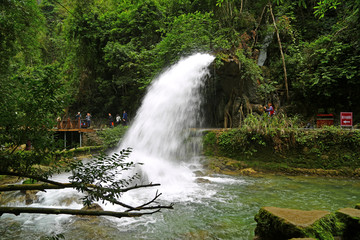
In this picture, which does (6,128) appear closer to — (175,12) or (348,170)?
(348,170)

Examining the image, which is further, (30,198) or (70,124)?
(70,124)

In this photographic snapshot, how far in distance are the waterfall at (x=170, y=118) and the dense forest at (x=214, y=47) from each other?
1.33 m

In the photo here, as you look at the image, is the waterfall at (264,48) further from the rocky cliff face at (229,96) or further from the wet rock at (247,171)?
the wet rock at (247,171)

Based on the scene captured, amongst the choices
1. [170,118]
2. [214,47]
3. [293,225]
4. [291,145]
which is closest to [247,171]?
[291,145]

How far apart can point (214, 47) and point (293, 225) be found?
45.4ft

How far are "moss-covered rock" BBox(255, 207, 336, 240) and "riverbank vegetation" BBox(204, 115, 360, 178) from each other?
21.9 ft

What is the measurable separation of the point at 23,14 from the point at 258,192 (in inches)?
440

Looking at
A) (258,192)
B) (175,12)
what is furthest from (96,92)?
(258,192)

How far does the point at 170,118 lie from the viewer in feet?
43.5

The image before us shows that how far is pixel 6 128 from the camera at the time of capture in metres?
2.49

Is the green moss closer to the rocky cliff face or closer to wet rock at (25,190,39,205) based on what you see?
the rocky cliff face

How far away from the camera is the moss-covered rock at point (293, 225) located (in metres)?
3.21

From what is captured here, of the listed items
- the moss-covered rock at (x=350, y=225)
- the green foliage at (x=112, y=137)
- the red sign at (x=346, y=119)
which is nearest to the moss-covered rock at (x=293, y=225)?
the moss-covered rock at (x=350, y=225)

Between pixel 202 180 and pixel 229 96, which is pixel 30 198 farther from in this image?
pixel 229 96
